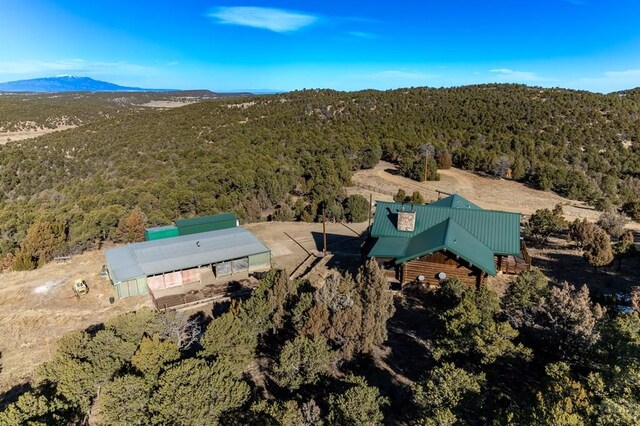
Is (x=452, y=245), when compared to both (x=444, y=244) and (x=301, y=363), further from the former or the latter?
(x=301, y=363)

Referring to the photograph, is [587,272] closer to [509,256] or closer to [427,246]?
[509,256]

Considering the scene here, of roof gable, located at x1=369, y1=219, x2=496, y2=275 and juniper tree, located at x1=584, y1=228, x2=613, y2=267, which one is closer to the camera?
roof gable, located at x1=369, y1=219, x2=496, y2=275

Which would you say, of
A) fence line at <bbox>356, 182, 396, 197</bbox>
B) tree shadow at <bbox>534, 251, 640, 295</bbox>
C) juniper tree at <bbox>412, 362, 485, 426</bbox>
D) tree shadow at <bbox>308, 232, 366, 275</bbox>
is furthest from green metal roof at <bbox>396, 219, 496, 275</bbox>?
fence line at <bbox>356, 182, 396, 197</bbox>

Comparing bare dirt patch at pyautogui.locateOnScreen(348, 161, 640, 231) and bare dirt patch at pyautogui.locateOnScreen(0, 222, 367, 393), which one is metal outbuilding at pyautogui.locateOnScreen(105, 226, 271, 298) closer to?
bare dirt patch at pyautogui.locateOnScreen(0, 222, 367, 393)

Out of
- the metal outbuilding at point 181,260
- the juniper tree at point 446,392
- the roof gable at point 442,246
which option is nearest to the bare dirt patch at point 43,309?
the metal outbuilding at point 181,260

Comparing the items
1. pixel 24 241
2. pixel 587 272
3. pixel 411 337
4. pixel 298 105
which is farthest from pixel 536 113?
pixel 24 241

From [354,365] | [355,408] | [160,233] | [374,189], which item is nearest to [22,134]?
[160,233]

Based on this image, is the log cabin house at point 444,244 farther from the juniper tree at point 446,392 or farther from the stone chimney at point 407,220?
the juniper tree at point 446,392
